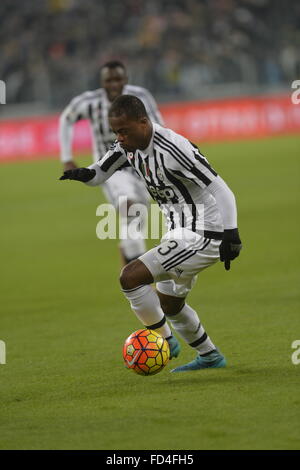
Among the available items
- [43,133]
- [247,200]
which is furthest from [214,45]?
[247,200]

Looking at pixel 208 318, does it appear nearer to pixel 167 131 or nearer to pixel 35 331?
pixel 35 331

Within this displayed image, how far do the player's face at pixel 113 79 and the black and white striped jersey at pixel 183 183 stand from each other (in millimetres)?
4314

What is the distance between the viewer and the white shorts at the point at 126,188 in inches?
443

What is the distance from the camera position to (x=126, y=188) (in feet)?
37.1

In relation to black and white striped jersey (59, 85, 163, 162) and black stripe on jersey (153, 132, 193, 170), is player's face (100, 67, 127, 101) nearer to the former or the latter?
black and white striped jersey (59, 85, 163, 162)

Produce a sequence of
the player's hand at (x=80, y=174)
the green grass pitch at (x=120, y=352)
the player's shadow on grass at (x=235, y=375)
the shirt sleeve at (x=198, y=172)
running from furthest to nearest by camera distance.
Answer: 1. the player's hand at (x=80, y=174)
2. the shirt sleeve at (x=198, y=172)
3. the player's shadow on grass at (x=235, y=375)
4. the green grass pitch at (x=120, y=352)

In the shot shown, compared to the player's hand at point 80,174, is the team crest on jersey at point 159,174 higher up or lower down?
lower down

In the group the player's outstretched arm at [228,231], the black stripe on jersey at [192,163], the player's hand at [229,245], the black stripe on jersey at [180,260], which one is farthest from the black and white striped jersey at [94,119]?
the player's hand at [229,245]

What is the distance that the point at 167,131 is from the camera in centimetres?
Answer: 685

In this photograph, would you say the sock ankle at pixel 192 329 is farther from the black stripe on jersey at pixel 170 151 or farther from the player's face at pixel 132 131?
the player's face at pixel 132 131

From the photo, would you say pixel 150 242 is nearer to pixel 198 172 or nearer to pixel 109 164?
pixel 109 164

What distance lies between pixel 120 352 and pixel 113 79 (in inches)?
173

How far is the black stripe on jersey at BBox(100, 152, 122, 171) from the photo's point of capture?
7305mm

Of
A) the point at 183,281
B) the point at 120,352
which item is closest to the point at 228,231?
the point at 183,281
